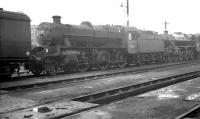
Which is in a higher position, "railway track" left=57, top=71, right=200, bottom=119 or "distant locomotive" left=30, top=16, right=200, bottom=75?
"distant locomotive" left=30, top=16, right=200, bottom=75

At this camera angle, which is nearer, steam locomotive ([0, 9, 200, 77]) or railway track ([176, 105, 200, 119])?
railway track ([176, 105, 200, 119])

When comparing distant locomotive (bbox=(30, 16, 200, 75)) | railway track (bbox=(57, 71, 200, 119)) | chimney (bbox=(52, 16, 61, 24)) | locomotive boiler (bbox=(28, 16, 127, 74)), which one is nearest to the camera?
railway track (bbox=(57, 71, 200, 119))

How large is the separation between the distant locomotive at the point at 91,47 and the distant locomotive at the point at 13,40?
6.52 ft

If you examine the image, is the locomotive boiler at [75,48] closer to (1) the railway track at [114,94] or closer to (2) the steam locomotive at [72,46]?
(2) the steam locomotive at [72,46]

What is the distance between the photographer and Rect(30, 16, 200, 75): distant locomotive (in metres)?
16.4

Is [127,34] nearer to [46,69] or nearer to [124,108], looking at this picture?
[46,69]

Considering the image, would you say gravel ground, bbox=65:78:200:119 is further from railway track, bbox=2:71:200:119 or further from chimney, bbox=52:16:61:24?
chimney, bbox=52:16:61:24

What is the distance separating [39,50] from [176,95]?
10248 millimetres

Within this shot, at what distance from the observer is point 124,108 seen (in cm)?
705

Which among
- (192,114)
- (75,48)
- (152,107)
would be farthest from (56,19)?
(192,114)

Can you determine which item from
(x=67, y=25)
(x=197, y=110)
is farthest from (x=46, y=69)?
(x=197, y=110)

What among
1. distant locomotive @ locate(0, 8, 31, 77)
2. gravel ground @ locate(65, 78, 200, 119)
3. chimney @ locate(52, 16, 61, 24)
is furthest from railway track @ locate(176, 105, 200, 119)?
chimney @ locate(52, 16, 61, 24)

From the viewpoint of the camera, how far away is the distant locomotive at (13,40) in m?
12.7

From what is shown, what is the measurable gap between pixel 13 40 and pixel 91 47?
6.76 meters
